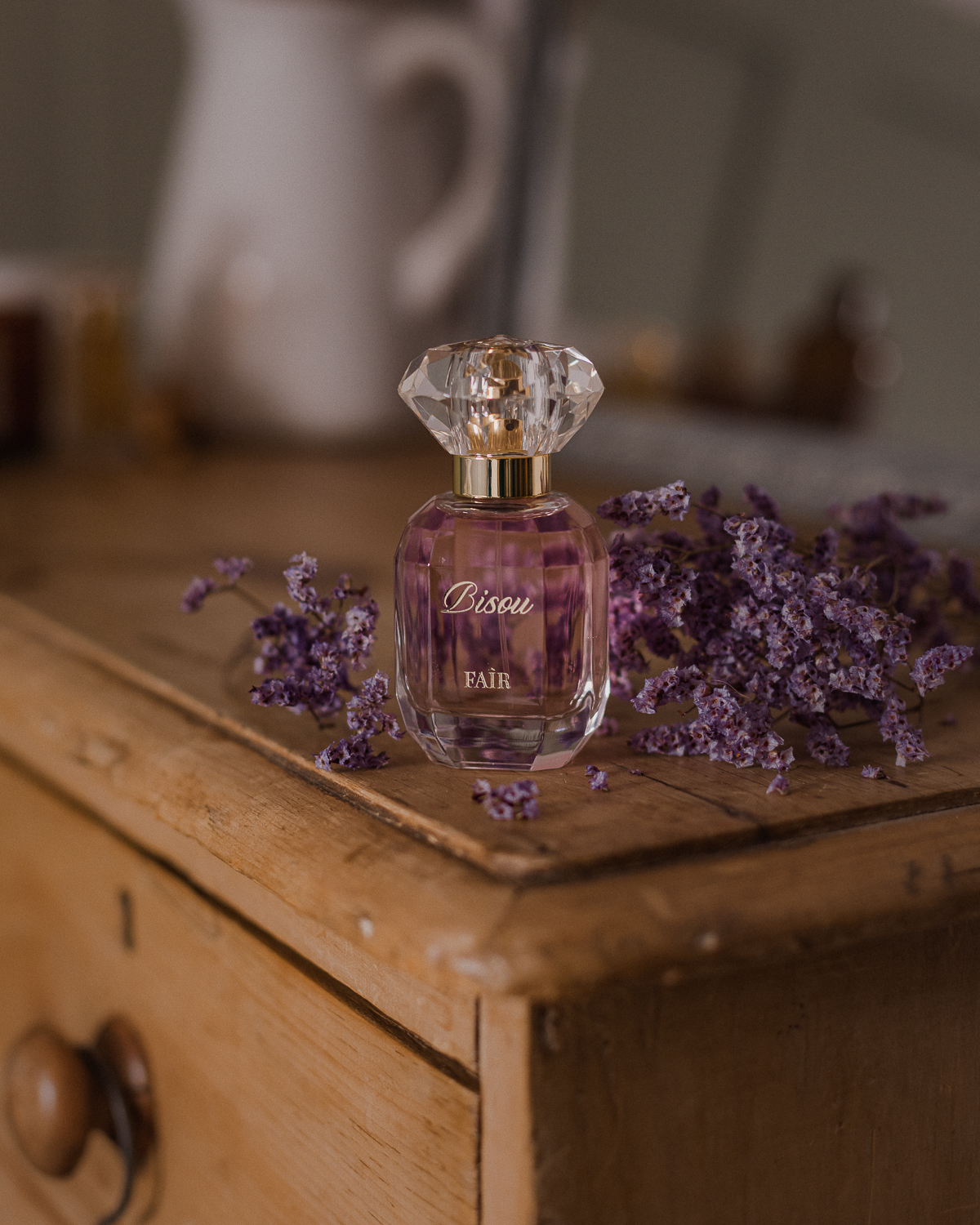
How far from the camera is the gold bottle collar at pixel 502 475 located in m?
0.35

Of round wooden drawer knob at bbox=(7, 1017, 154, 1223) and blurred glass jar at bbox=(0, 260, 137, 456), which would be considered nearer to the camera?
round wooden drawer knob at bbox=(7, 1017, 154, 1223)

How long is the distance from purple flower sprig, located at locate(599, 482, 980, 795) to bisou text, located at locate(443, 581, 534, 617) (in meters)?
0.04

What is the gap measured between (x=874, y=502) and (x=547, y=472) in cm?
15

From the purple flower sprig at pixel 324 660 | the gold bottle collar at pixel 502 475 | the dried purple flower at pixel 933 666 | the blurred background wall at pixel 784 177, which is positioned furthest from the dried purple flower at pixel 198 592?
the blurred background wall at pixel 784 177

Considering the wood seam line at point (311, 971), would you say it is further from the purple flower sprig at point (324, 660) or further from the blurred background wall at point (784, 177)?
the blurred background wall at point (784, 177)

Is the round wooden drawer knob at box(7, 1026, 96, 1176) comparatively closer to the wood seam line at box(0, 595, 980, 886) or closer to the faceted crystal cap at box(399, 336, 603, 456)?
the wood seam line at box(0, 595, 980, 886)

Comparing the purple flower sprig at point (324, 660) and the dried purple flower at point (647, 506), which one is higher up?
the dried purple flower at point (647, 506)

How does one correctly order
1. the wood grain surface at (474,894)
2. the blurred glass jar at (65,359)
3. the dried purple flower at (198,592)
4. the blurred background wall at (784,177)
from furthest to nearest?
the blurred glass jar at (65,359) → the blurred background wall at (784,177) → the dried purple flower at (198,592) → the wood grain surface at (474,894)

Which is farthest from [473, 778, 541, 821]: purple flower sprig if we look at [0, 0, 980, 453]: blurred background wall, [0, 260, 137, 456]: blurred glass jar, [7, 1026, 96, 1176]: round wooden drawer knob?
[0, 260, 137, 456]: blurred glass jar

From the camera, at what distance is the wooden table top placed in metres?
0.31

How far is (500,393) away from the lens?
0.35 m

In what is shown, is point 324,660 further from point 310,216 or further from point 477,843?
point 310,216

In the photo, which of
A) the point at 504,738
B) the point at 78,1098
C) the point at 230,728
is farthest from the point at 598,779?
the point at 78,1098

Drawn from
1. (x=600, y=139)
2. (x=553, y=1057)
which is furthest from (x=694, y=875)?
(x=600, y=139)
